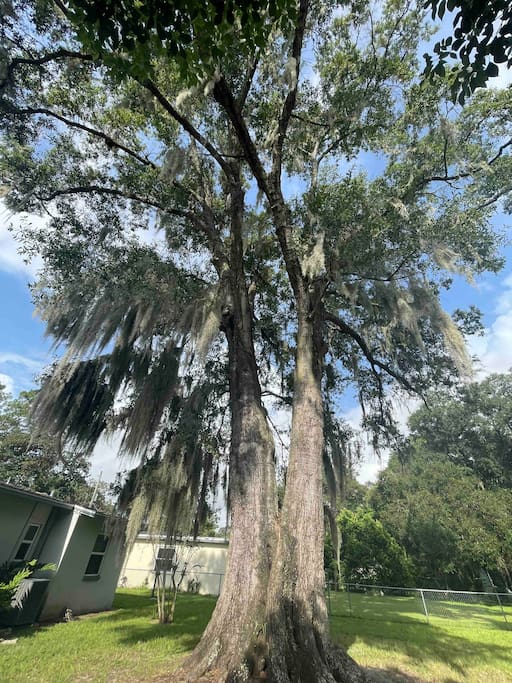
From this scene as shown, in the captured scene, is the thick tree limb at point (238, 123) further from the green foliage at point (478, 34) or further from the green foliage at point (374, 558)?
the green foliage at point (374, 558)

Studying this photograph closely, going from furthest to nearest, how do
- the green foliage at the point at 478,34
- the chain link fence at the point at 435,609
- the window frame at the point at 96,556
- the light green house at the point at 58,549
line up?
the chain link fence at the point at 435,609 < the window frame at the point at 96,556 < the light green house at the point at 58,549 < the green foliage at the point at 478,34

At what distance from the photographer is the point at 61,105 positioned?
6035 mm

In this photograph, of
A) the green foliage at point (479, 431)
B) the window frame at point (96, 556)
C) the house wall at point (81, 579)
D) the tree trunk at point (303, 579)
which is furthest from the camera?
the green foliage at point (479, 431)

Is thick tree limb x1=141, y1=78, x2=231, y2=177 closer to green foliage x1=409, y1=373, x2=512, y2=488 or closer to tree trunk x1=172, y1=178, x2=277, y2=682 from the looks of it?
tree trunk x1=172, y1=178, x2=277, y2=682

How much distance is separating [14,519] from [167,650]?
4.46m

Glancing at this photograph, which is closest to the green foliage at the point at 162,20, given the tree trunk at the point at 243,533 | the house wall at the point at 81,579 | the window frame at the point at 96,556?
the tree trunk at the point at 243,533

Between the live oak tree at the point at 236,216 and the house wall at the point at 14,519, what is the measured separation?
2.48 metres

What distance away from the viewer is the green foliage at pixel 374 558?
18609 millimetres

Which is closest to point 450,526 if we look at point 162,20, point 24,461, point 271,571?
point 271,571

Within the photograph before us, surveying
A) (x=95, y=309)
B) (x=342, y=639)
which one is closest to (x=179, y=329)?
(x=95, y=309)

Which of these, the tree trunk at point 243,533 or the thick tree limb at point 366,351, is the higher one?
the thick tree limb at point 366,351

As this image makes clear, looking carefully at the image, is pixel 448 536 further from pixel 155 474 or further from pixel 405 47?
pixel 405 47

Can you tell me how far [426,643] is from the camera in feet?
19.9

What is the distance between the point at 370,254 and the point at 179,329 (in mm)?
3422
